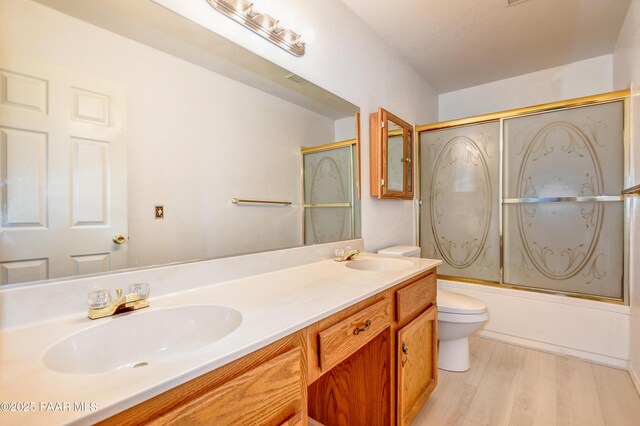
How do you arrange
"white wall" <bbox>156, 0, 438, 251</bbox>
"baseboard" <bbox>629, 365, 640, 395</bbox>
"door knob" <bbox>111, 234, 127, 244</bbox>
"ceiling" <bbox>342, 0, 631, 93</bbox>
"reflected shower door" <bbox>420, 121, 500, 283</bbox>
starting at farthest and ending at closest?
"reflected shower door" <bbox>420, 121, 500, 283</bbox>, "ceiling" <bbox>342, 0, 631, 93</bbox>, "baseboard" <bbox>629, 365, 640, 395</bbox>, "white wall" <bbox>156, 0, 438, 251</bbox>, "door knob" <bbox>111, 234, 127, 244</bbox>

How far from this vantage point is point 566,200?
2170mm

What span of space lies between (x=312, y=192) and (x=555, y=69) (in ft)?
8.95

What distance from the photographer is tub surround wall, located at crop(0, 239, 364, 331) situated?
712 millimetres

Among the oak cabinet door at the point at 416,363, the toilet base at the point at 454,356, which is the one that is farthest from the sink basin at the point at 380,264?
the toilet base at the point at 454,356

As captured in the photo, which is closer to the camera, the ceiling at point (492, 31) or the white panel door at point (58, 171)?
the white panel door at point (58, 171)

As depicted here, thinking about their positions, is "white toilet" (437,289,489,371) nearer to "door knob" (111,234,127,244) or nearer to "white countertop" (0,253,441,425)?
"white countertop" (0,253,441,425)

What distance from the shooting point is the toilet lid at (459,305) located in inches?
69.4

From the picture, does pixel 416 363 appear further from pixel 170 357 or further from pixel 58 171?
pixel 58 171

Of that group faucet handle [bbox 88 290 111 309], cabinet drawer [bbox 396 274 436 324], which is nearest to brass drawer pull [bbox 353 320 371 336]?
cabinet drawer [bbox 396 274 436 324]

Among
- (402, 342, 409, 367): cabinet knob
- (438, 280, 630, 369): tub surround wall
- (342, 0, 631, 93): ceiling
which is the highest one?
(342, 0, 631, 93): ceiling

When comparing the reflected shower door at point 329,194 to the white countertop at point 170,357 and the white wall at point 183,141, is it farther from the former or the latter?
the white countertop at point 170,357

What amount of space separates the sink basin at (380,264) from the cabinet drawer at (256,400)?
92 cm

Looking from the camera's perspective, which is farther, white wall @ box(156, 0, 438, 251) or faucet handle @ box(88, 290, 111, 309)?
white wall @ box(156, 0, 438, 251)

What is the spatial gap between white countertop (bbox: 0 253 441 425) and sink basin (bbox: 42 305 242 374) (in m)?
0.02
